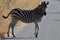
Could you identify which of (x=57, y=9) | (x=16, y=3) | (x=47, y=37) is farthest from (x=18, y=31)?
(x=57, y=9)

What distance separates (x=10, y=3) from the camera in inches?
381

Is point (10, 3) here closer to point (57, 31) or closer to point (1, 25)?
point (1, 25)

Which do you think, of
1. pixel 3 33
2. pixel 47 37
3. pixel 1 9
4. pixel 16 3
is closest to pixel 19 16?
pixel 47 37

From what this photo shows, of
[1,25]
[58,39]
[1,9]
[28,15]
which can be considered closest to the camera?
[28,15]

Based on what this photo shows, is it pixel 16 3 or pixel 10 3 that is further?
pixel 16 3

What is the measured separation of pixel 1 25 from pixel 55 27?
1909 millimetres

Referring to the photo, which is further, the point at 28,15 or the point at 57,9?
the point at 57,9

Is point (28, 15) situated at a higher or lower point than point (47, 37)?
higher

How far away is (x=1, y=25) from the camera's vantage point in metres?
8.09

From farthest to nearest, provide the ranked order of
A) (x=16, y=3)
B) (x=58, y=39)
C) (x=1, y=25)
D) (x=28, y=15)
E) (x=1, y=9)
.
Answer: (x=16, y=3)
(x=1, y=9)
(x=1, y=25)
(x=58, y=39)
(x=28, y=15)

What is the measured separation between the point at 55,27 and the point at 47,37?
126cm

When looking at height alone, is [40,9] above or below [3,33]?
above

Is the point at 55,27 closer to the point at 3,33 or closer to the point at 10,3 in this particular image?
the point at 3,33

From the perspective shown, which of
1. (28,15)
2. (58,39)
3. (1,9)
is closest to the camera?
(28,15)
